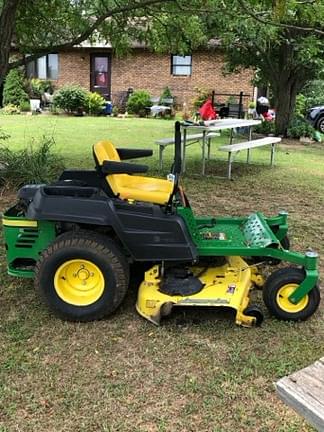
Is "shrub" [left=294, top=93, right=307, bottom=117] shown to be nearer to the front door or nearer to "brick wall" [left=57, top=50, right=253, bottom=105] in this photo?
"brick wall" [left=57, top=50, right=253, bottom=105]

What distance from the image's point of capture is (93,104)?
2242 centimetres

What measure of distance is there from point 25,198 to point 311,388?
2.81 metres

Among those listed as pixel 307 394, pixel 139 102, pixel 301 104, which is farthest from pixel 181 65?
pixel 307 394

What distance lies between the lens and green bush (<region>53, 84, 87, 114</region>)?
22.2 meters

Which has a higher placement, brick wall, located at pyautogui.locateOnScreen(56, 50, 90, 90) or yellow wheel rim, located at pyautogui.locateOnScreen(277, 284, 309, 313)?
brick wall, located at pyautogui.locateOnScreen(56, 50, 90, 90)

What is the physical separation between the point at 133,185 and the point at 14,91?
20913 millimetres

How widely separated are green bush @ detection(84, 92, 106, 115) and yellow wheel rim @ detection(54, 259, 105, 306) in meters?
19.6

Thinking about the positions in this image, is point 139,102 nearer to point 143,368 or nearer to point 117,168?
point 117,168

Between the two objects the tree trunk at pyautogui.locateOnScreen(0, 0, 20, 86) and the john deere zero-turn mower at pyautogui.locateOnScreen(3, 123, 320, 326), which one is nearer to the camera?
the john deere zero-turn mower at pyautogui.locateOnScreen(3, 123, 320, 326)

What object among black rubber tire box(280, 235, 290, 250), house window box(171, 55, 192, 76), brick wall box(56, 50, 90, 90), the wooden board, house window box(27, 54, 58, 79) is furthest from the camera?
house window box(27, 54, 58, 79)

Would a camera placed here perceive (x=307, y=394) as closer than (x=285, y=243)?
Yes

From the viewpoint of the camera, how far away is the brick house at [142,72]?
23.8m

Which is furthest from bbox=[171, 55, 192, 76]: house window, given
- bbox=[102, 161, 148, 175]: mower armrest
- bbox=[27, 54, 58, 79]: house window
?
bbox=[102, 161, 148, 175]: mower armrest

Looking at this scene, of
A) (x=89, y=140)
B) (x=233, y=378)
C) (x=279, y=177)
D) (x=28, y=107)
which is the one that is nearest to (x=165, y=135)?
(x=89, y=140)
